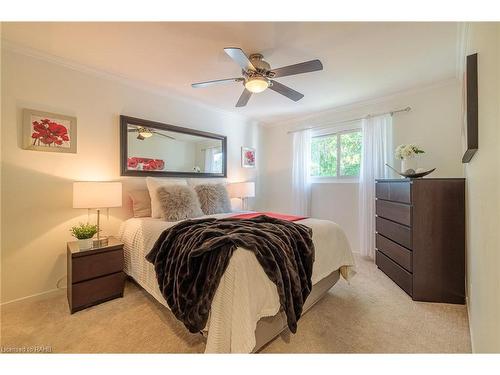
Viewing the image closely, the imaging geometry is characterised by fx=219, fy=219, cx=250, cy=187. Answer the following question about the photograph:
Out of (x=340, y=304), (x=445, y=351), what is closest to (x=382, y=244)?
(x=340, y=304)

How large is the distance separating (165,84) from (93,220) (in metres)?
1.80

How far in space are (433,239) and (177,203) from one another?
A: 8.49 feet

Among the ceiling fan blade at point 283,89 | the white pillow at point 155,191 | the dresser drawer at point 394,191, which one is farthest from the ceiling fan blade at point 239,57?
the dresser drawer at point 394,191

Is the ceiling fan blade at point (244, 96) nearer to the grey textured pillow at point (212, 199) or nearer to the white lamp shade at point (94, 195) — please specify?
the grey textured pillow at point (212, 199)

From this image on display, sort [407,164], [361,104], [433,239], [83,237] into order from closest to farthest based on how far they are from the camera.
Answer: [83,237]
[433,239]
[407,164]
[361,104]

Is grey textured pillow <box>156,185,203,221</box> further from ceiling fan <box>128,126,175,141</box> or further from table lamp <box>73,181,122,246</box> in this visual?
ceiling fan <box>128,126,175,141</box>

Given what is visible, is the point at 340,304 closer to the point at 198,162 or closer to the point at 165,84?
the point at 198,162

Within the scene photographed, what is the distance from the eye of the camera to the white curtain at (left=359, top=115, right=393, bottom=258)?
309 centimetres

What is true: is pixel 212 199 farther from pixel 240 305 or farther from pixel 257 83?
pixel 240 305

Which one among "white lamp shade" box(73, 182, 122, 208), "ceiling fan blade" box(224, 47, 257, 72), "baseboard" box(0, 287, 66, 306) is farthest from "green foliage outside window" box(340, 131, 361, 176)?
"baseboard" box(0, 287, 66, 306)

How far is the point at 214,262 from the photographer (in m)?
1.27

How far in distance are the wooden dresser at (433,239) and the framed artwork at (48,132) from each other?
11.4 feet

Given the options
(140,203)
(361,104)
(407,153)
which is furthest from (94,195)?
(361,104)

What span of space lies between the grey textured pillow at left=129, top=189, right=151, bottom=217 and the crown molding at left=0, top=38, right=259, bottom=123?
132 cm
